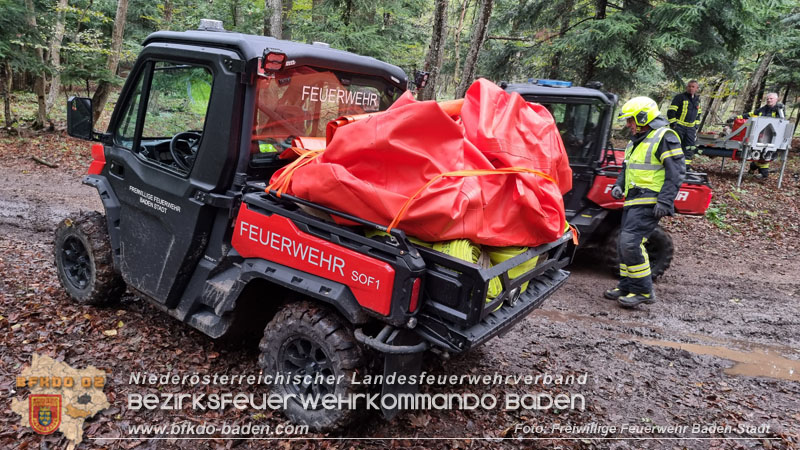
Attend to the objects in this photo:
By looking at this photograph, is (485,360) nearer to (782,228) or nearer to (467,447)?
(467,447)

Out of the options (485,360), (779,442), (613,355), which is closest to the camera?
(779,442)

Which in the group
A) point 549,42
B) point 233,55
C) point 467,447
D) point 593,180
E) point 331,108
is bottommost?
point 467,447

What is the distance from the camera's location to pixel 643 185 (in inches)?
207

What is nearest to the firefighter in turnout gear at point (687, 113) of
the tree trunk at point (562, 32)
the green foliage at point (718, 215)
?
the green foliage at point (718, 215)

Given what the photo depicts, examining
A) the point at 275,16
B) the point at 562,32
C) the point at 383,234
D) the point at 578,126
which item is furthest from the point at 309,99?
the point at 562,32

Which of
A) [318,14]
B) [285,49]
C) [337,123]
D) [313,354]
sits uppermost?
[318,14]

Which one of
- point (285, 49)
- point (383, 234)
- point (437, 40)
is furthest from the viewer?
point (437, 40)

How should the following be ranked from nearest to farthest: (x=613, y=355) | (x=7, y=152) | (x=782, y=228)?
(x=613, y=355)
(x=782, y=228)
(x=7, y=152)

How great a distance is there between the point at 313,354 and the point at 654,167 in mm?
4204

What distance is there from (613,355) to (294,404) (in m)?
2.74

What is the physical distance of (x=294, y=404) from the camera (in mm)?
2920

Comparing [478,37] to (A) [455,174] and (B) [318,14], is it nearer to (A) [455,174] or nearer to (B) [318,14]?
(B) [318,14]

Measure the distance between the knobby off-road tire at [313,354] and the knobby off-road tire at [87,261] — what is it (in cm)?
181

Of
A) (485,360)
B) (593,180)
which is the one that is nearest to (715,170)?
(593,180)
